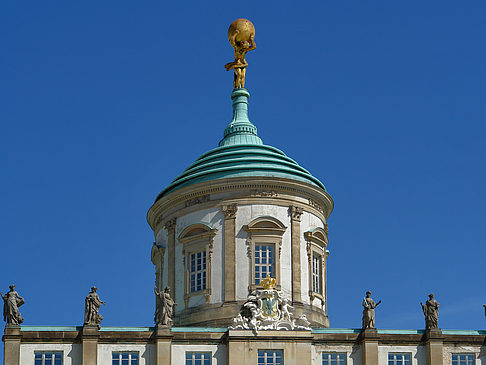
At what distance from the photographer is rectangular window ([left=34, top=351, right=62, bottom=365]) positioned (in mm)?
88000

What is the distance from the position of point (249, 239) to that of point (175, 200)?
18.9 ft

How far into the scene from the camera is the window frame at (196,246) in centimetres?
9500

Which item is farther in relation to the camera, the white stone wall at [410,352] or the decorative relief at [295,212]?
the decorative relief at [295,212]

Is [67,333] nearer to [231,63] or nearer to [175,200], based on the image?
[175,200]

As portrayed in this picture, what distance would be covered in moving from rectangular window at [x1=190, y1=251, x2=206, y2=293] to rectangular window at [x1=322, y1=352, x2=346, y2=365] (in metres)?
9.21

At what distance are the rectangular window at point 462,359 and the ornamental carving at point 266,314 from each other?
28.8 ft

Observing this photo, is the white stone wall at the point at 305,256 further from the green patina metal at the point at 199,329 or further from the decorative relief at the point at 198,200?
the green patina metal at the point at 199,329

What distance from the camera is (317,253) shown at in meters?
97.4

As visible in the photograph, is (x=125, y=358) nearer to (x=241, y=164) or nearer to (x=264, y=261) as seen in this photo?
(x=264, y=261)

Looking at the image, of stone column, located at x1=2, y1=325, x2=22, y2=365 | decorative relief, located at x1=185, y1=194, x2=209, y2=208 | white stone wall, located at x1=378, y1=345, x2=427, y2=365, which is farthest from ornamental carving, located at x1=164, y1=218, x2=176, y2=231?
white stone wall, located at x1=378, y1=345, x2=427, y2=365

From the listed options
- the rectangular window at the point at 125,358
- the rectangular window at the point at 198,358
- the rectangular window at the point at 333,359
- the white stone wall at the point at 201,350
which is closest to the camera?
the rectangular window at the point at 125,358

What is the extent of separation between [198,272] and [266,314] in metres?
6.85

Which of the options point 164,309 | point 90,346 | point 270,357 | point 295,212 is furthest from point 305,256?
point 90,346

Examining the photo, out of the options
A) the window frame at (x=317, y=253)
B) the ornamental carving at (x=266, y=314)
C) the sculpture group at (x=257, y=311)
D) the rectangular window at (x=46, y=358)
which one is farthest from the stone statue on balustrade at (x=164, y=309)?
the window frame at (x=317, y=253)
